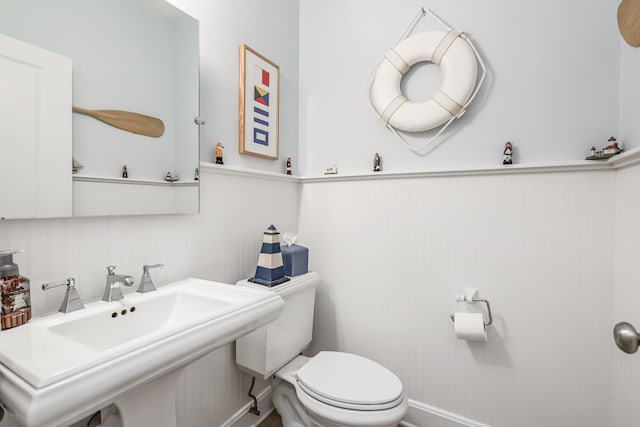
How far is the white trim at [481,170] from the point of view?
111cm

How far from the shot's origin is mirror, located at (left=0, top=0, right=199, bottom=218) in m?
0.85

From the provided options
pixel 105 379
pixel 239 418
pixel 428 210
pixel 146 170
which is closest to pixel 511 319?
pixel 428 210

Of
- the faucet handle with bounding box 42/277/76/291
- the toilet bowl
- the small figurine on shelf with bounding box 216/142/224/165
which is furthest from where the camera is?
the small figurine on shelf with bounding box 216/142/224/165

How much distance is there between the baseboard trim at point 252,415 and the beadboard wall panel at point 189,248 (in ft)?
0.12

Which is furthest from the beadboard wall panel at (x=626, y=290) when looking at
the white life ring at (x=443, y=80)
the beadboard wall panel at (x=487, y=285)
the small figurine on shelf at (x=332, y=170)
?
the small figurine on shelf at (x=332, y=170)

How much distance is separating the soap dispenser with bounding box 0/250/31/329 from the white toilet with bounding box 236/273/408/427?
2.31ft

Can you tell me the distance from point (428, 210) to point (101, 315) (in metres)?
1.37

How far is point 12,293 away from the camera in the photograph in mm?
732

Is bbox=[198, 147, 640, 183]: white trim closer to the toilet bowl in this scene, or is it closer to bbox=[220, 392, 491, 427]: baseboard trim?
the toilet bowl

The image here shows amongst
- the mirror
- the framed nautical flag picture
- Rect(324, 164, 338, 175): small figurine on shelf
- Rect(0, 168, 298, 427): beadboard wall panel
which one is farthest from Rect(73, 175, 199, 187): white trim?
Rect(324, 164, 338, 175): small figurine on shelf

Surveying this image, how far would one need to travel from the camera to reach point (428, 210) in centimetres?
151

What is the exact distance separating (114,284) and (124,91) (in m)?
0.64

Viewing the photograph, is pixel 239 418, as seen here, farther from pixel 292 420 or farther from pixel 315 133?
pixel 315 133

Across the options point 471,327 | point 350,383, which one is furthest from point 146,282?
point 471,327
